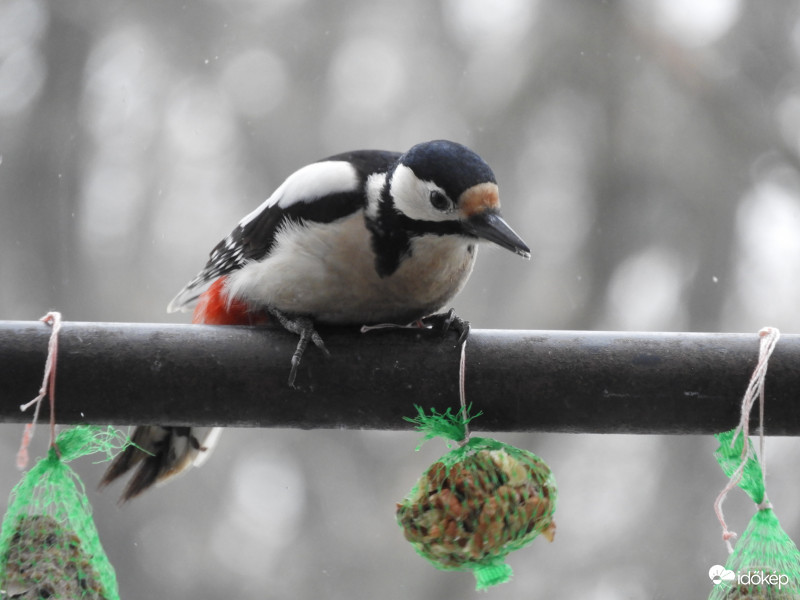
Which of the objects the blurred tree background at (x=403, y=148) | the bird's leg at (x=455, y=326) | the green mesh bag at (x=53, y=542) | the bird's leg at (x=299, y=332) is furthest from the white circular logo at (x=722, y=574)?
the blurred tree background at (x=403, y=148)

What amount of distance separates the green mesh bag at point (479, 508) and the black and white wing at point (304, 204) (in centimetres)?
47

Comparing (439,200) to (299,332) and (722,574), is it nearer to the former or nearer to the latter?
(299,332)

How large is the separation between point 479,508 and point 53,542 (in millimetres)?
472

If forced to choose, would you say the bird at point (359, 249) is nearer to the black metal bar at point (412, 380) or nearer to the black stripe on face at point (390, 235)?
the black stripe on face at point (390, 235)

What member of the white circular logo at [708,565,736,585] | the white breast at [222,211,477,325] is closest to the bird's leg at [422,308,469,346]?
the white breast at [222,211,477,325]

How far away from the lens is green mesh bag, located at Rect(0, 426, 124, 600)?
3.05 ft

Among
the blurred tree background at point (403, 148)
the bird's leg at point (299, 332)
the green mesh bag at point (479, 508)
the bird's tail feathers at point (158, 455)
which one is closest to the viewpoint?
the green mesh bag at point (479, 508)

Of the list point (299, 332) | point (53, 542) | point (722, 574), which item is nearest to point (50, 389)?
point (53, 542)

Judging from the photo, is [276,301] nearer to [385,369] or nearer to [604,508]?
[385,369]

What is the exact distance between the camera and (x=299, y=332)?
1.15 metres

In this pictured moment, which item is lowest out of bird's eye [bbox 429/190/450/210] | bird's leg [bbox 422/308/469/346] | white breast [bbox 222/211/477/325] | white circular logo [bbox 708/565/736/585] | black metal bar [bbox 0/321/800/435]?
white circular logo [bbox 708/565/736/585]

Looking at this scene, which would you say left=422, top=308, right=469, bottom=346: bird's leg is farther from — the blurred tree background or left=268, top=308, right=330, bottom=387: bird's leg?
the blurred tree background

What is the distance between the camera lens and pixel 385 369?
102cm

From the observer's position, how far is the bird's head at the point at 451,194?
117cm
